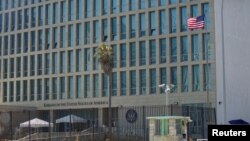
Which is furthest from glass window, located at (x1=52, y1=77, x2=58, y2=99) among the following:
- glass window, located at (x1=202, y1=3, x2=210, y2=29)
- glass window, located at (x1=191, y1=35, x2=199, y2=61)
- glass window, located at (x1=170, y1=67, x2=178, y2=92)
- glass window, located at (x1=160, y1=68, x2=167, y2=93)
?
glass window, located at (x1=202, y1=3, x2=210, y2=29)

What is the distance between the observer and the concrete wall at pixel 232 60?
38.6m

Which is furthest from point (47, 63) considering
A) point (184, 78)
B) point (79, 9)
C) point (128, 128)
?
point (128, 128)

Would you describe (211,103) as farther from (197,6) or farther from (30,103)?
(30,103)

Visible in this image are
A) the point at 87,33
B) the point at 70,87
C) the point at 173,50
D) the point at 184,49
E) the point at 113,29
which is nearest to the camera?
the point at 184,49

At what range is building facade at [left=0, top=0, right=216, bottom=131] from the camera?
201 ft

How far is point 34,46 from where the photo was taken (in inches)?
2985

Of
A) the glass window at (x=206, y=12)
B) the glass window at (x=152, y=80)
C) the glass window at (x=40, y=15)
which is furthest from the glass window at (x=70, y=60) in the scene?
the glass window at (x=206, y=12)

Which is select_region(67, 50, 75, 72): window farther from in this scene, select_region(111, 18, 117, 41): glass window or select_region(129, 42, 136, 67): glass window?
select_region(129, 42, 136, 67): glass window

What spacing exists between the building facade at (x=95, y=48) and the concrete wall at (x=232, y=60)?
15963mm

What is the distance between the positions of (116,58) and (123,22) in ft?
16.9

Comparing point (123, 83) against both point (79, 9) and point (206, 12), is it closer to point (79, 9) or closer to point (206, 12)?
point (79, 9)

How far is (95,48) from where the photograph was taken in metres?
69.8

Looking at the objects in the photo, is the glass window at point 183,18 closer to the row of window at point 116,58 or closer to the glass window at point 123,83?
the row of window at point 116,58

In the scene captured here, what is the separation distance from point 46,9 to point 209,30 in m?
28.3
